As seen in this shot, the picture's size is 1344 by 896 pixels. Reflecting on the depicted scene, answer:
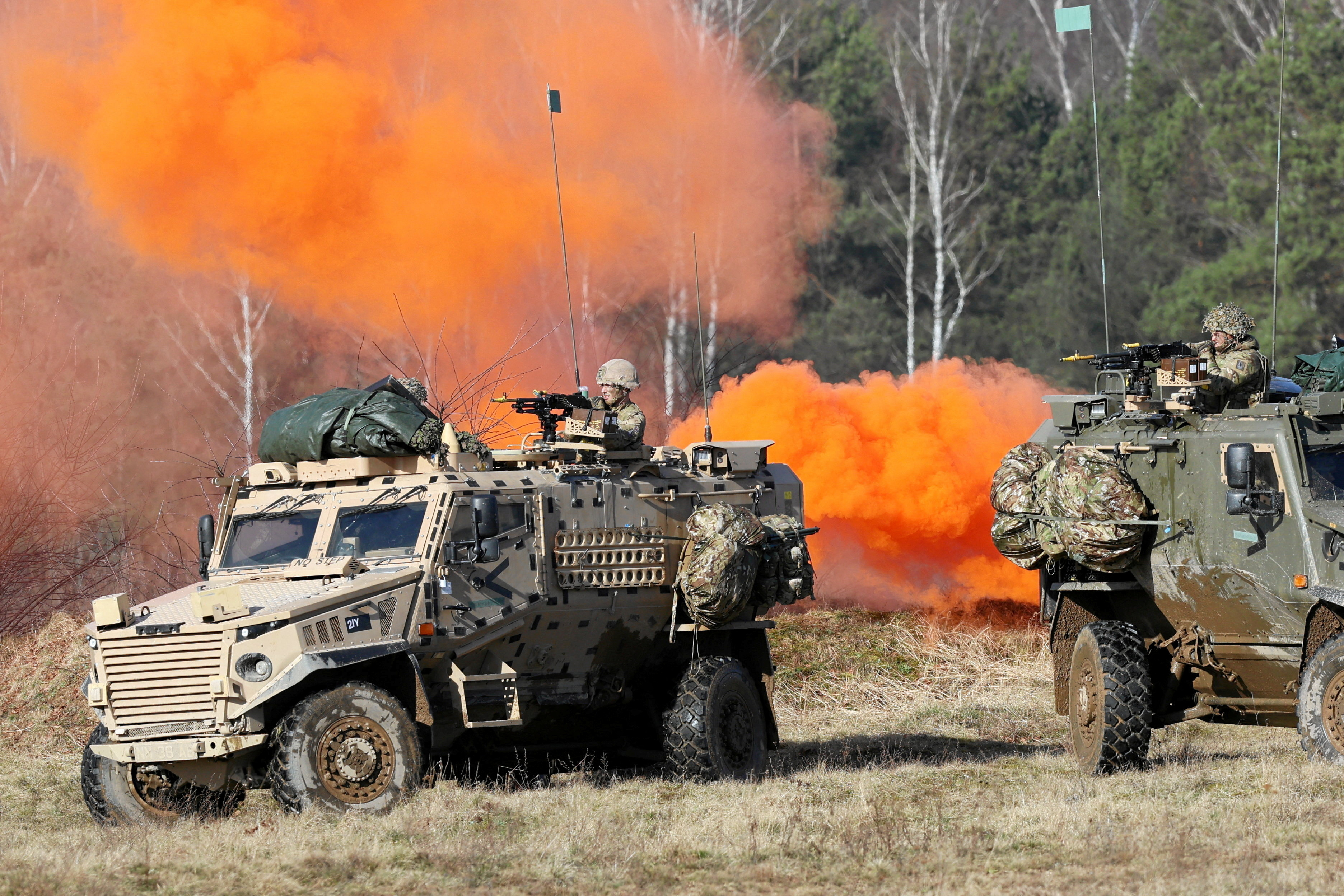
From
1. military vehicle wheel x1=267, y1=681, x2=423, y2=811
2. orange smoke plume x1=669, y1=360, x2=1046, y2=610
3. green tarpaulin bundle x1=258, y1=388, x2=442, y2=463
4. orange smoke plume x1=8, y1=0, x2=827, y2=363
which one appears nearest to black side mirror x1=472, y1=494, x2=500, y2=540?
green tarpaulin bundle x1=258, y1=388, x2=442, y2=463

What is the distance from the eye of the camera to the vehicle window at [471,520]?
12766 mm

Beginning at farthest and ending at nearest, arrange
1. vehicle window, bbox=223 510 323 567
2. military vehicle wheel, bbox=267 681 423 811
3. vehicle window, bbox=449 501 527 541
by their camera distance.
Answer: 1. vehicle window, bbox=223 510 323 567
2. vehicle window, bbox=449 501 527 541
3. military vehicle wheel, bbox=267 681 423 811

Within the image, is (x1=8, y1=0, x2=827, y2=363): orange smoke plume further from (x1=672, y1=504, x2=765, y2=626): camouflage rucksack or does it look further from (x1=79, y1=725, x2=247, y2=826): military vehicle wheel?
(x1=79, y1=725, x2=247, y2=826): military vehicle wheel

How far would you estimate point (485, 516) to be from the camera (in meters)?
12.5

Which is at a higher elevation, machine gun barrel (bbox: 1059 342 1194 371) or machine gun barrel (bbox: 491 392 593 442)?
machine gun barrel (bbox: 1059 342 1194 371)

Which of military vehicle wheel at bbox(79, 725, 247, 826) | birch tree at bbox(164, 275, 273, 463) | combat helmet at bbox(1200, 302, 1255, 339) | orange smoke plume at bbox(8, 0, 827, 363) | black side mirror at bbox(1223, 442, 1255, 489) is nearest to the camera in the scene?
military vehicle wheel at bbox(79, 725, 247, 826)

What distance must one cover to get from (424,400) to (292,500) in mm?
2018

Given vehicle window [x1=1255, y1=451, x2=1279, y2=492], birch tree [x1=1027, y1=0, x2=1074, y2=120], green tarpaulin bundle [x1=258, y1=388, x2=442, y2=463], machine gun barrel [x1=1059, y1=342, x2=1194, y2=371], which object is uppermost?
birch tree [x1=1027, y1=0, x2=1074, y2=120]

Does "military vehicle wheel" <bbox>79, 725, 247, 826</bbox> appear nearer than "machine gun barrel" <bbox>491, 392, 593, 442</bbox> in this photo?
Yes

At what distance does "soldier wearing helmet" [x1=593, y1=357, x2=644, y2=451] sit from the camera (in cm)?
1436

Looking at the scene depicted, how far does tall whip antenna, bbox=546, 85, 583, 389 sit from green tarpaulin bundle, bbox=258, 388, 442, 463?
1549mm

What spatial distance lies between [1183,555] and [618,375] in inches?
187

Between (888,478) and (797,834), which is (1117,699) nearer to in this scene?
(797,834)

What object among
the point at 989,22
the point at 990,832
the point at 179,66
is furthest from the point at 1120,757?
the point at 989,22
